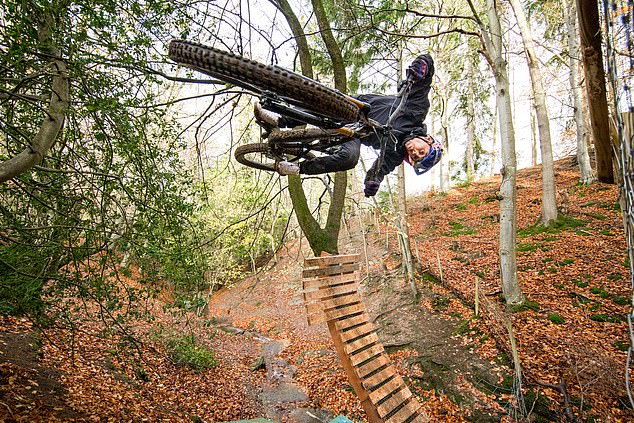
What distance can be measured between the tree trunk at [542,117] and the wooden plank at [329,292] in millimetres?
6812

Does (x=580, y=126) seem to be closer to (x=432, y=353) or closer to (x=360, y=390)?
(x=432, y=353)

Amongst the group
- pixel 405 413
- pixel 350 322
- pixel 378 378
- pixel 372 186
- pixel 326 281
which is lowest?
pixel 405 413

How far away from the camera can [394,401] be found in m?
3.69

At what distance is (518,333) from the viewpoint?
5137mm

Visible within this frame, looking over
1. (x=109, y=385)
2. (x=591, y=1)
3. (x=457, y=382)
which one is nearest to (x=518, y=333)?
(x=457, y=382)

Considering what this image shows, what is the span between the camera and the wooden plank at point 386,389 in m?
3.56

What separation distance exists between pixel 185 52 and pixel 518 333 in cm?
584

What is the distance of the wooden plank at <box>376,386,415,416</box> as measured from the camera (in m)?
3.55


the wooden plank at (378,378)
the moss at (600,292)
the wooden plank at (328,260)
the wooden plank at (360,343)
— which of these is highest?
the wooden plank at (328,260)

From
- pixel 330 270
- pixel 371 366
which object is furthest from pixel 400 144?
pixel 371 366

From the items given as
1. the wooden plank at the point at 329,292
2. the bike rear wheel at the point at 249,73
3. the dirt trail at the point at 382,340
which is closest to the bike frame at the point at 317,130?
the bike rear wheel at the point at 249,73

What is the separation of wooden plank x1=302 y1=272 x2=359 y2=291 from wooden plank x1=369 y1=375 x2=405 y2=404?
1.22m

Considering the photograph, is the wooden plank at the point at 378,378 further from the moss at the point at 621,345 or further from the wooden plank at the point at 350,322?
the moss at the point at 621,345

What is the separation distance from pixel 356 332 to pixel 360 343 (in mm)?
126
